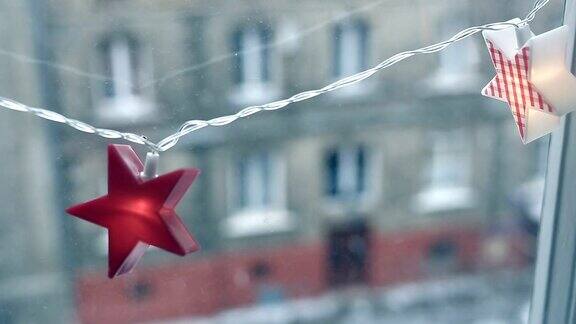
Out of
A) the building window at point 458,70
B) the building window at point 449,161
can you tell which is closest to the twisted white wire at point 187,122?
the building window at point 458,70

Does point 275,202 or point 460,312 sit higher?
point 275,202

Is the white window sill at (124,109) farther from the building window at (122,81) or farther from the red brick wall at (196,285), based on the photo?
the red brick wall at (196,285)

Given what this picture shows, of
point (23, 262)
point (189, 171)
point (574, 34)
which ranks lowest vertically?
point (23, 262)

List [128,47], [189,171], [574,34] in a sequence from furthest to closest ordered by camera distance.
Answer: [574,34], [128,47], [189,171]

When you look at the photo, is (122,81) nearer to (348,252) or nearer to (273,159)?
(273,159)

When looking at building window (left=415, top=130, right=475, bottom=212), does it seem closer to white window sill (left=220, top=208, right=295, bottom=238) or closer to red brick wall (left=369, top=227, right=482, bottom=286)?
red brick wall (left=369, top=227, right=482, bottom=286)

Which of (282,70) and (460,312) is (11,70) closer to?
(282,70)

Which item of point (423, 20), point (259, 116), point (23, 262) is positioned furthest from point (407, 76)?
point (23, 262)
